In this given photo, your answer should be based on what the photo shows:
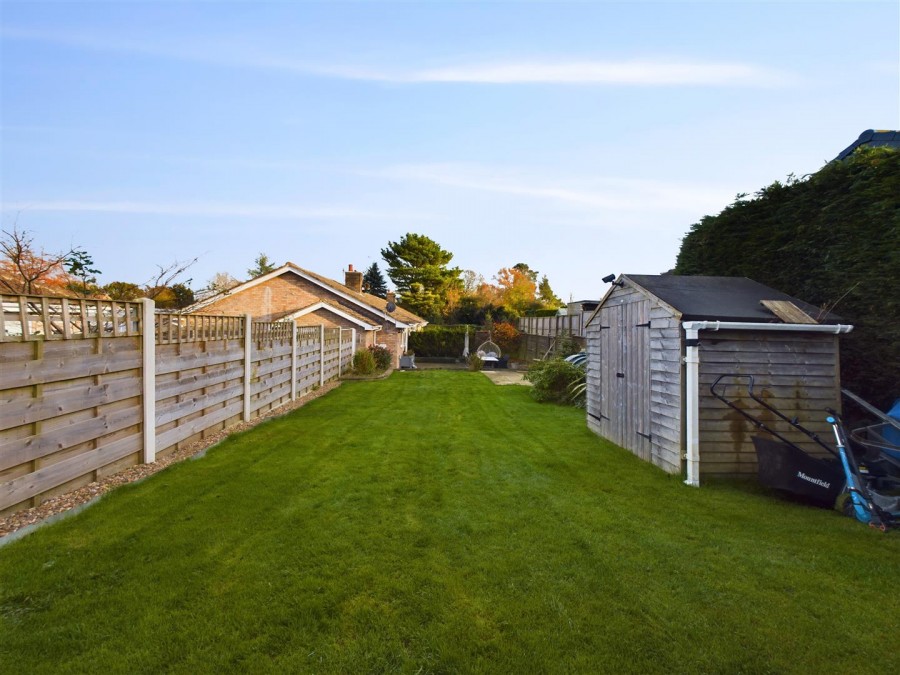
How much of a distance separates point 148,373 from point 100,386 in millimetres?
750

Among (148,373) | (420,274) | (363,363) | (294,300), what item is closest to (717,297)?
(148,373)

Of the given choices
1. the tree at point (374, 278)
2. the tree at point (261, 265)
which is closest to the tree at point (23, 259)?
the tree at point (261, 265)

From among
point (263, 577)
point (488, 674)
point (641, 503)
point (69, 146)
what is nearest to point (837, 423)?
point (641, 503)

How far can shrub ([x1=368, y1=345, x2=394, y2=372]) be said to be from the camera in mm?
21231

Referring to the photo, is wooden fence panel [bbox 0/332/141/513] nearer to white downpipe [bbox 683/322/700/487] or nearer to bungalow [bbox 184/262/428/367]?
white downpipe [bbox 683/322/700/487]

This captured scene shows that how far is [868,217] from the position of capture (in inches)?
242

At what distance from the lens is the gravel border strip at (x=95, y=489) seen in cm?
374

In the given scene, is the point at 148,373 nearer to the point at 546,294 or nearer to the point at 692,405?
A: the point at 692,405

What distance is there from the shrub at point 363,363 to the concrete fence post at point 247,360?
9.77m

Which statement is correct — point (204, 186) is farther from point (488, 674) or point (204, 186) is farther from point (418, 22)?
point (488, 674)

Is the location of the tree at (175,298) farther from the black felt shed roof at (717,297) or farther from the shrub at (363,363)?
the black felt shed roof at (717,297)

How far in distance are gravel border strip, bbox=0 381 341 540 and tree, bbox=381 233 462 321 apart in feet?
140

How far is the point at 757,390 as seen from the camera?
5805 mm

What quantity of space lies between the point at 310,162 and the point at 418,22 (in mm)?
7799
